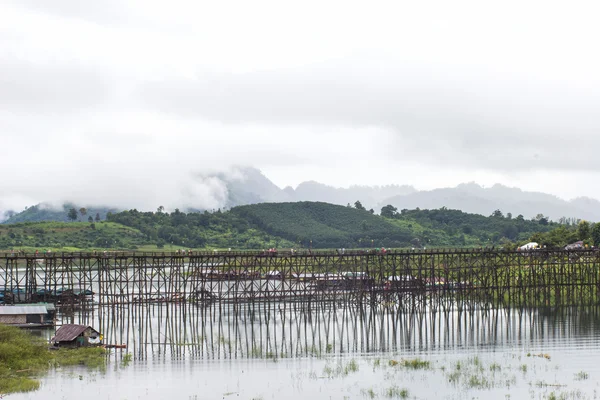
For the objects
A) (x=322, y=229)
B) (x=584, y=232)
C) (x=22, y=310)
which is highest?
(x=584, y=232)

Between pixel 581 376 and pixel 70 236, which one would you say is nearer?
pixel 581 376

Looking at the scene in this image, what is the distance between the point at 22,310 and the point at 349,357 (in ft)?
86.8

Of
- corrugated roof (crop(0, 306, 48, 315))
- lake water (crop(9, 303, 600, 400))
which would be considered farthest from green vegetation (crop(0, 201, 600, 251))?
lake water (crop(9, 303, 600, 400))

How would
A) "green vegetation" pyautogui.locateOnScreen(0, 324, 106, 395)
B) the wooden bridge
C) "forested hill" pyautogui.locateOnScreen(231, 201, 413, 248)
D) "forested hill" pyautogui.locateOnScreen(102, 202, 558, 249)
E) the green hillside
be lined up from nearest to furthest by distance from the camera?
"green vegetation" pyautogui.locateOnScreen(0, 324, 106, 395) → the wooden bridge → the green hillside → "forested hill" pyautogui.locateOnScreen(102, 202, 558, 249) → "forested hill" pyautogui.locateOnScreen(231, 201, 413, 248)

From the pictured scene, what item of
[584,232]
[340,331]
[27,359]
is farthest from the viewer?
[584,232]

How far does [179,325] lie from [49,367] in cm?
1879

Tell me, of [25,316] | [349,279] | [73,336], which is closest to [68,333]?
[73,336]

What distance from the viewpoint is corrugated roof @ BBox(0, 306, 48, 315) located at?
192 ft

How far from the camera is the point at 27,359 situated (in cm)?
4347

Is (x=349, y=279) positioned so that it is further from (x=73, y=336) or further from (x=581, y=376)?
(x=581, y=376)

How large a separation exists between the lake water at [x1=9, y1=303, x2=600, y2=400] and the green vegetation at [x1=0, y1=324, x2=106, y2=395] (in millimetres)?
1003

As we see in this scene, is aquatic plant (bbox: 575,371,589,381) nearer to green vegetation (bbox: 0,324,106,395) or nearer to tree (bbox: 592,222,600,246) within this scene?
green vegetation (bbox: 0,324,106,395)

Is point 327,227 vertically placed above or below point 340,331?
above

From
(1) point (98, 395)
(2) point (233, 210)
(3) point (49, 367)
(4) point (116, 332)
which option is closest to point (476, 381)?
(1) point (98, 395)
